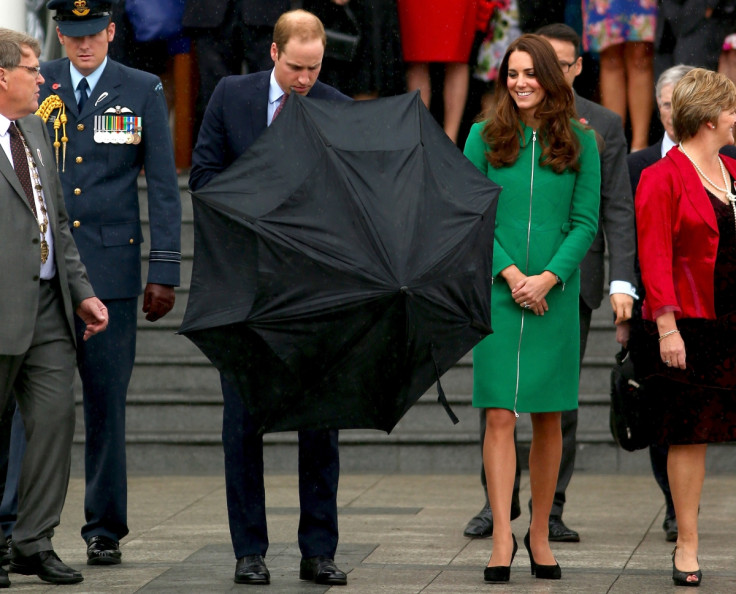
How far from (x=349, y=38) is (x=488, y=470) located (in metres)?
5.12

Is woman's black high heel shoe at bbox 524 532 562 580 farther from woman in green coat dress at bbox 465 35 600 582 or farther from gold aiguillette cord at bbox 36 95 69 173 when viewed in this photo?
gold aiguillette cord at bbox 36 95 69 173

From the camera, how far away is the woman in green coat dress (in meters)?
6.48

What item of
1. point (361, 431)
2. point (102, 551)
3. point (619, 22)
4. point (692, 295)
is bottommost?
point (361, 431)

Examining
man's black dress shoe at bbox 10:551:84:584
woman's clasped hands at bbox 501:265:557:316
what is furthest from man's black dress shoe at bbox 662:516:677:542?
man's black dress shoe at bbox 10:551:84:584

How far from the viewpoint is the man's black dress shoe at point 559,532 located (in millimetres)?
7465

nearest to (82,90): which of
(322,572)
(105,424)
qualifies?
(105,424)

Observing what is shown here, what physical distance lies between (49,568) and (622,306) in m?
2.62

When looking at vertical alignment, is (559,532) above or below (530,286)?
below

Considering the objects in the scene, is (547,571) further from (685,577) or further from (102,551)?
(102,551)

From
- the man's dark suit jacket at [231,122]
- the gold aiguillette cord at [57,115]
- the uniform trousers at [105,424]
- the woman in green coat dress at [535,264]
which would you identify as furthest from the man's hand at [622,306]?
the gold aiguillette cord at [57,115]

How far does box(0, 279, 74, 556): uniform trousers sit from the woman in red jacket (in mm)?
2338

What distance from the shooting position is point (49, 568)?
21.0 feet

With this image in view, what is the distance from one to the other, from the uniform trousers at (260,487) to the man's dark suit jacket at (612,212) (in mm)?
1637

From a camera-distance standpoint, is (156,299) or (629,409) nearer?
(629,409)
